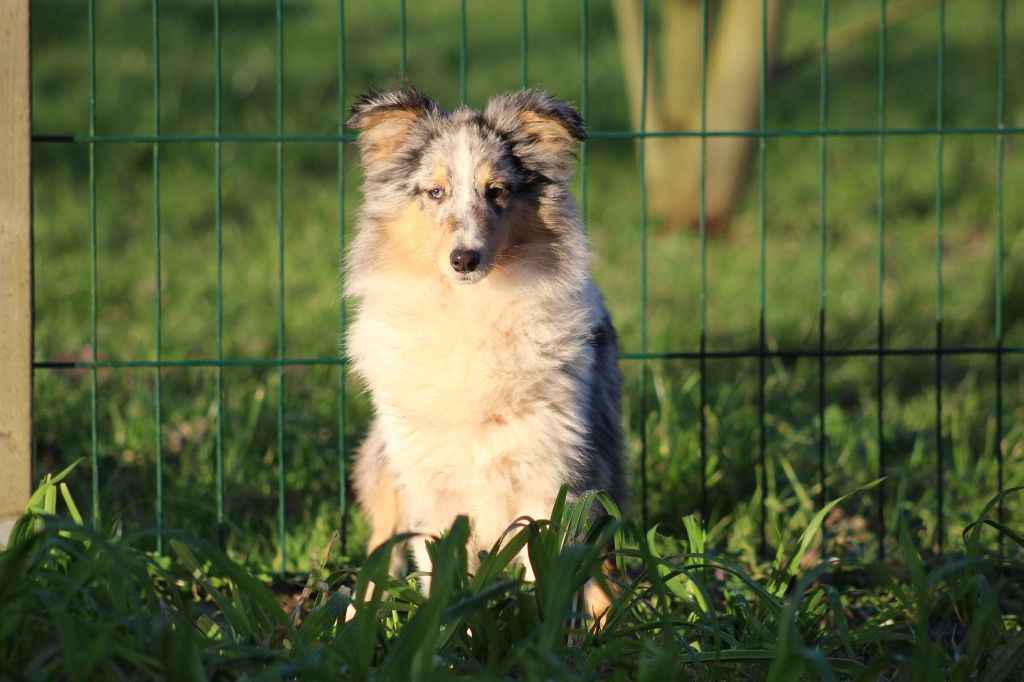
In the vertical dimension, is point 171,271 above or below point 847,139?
below

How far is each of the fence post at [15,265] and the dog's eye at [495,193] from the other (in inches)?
51.0

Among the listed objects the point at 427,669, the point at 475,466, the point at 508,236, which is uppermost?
the point at 508,236

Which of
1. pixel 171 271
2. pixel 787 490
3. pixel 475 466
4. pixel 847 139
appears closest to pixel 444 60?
pixel 847 139

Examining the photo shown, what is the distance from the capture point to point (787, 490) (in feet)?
15.5

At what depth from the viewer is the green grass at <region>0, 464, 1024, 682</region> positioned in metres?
2.49

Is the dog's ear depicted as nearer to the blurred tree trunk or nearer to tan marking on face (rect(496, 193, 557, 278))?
tan marking on face (rect(496, 193, 557, 278))

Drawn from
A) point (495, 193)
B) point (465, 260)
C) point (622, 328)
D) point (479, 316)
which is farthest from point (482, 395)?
point (622, 328)

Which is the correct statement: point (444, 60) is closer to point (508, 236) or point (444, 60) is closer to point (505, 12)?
point (505, 12)

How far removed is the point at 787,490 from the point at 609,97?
6.57 meters

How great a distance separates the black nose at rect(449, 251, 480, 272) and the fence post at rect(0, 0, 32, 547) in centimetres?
Answer: 125

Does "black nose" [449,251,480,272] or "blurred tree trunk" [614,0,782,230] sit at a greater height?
"blurred tree trunk" [614,0,782,230]

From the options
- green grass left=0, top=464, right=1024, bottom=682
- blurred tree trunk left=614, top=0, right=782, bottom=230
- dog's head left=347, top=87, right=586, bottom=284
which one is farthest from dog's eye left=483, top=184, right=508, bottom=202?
blurred tree trunk left=614, top=0, right=782, bottom=230

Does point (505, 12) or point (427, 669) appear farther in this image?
point (505, 12)

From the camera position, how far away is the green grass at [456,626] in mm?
2494
